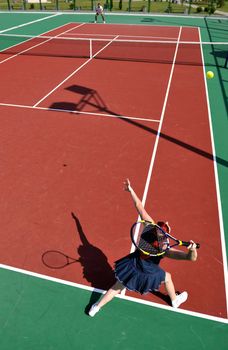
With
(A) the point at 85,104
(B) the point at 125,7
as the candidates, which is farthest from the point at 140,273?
(B) the point at 125,7

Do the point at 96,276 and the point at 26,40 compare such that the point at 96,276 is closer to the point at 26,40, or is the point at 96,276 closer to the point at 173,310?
the point at 173,310

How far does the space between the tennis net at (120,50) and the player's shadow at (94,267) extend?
45.8 ft

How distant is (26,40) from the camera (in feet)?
73.2

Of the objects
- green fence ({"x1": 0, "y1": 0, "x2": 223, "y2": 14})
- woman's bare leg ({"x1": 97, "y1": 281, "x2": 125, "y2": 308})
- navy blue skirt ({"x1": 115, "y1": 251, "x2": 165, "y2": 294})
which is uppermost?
green fence ({"x1": 0, "y1": 0, "x2": 223, "y2": 14})

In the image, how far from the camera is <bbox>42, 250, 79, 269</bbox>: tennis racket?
19.8ft

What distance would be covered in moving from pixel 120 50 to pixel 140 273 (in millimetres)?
18052

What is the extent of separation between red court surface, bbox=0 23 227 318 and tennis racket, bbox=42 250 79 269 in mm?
110

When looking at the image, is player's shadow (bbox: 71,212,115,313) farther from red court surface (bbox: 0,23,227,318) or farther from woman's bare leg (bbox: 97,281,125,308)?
woman's bare leg (bbox: 97,281,125,308)

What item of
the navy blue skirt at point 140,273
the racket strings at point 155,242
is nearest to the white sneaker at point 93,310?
the navy blue skirt at point 140,273

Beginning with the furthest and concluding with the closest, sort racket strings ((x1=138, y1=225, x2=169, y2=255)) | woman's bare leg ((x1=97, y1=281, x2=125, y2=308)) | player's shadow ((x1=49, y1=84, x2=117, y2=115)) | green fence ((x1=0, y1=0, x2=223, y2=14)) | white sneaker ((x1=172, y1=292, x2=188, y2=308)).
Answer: green fence ((x1=0, y1=0, x2=223, y2=14)) → player's shadow ((x1=49, y1=84, x2=117, y2=115)) → white sneaker ((x1=172, y1=292, x2=188, y2=308)) → woman's bare leg ((x1=97, y1=281, x2=125, y2=308)) → racket strings ((x1=138, y1=225, x2=169, y2=255))

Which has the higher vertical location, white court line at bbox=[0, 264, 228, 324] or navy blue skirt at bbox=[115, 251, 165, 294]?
navy blue skirt at bbox=[115, 251, 165, 294]

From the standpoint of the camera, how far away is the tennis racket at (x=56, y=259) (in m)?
6.04

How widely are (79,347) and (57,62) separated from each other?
15.6 meters

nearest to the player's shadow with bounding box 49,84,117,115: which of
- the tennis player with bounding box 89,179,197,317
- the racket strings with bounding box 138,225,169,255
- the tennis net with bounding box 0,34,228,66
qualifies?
the tennis net with bounding box 0,34,228,66
